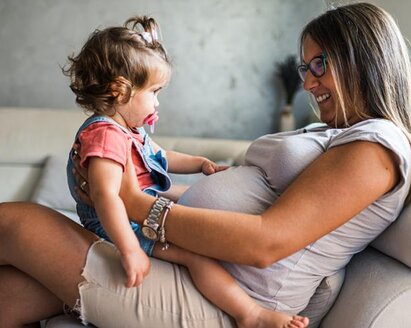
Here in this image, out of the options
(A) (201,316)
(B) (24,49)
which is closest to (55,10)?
(B) (24,49)

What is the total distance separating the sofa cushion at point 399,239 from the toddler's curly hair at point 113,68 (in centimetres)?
69

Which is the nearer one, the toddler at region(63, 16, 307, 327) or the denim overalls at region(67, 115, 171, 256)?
the toddler at region(63, 16, 307, 327)

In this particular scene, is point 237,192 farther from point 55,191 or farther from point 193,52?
point 193,52

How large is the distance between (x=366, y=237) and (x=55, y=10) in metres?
2.59

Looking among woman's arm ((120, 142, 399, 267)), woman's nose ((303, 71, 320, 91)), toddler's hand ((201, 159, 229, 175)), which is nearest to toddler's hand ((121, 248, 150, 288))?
woman's arm ((120, 142, 399, 267))

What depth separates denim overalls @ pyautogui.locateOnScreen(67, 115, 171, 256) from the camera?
127 cm

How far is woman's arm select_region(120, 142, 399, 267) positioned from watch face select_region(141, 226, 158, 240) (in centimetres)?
7

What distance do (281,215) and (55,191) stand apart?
174cm

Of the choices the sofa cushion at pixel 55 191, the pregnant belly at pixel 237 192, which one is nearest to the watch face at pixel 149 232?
the pregnant belly at pixel 237 192

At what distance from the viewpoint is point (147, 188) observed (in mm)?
1386

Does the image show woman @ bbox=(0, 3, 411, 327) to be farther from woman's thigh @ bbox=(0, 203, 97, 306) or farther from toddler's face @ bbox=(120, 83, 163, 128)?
toddler's face @ bbox=(120, 83, 163, 128)

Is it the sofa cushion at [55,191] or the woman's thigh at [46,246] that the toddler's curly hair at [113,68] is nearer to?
the woman's thigh at [46,246]

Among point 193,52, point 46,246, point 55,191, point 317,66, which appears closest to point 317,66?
point 317,66

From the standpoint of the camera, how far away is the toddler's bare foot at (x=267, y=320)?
1106 mm
